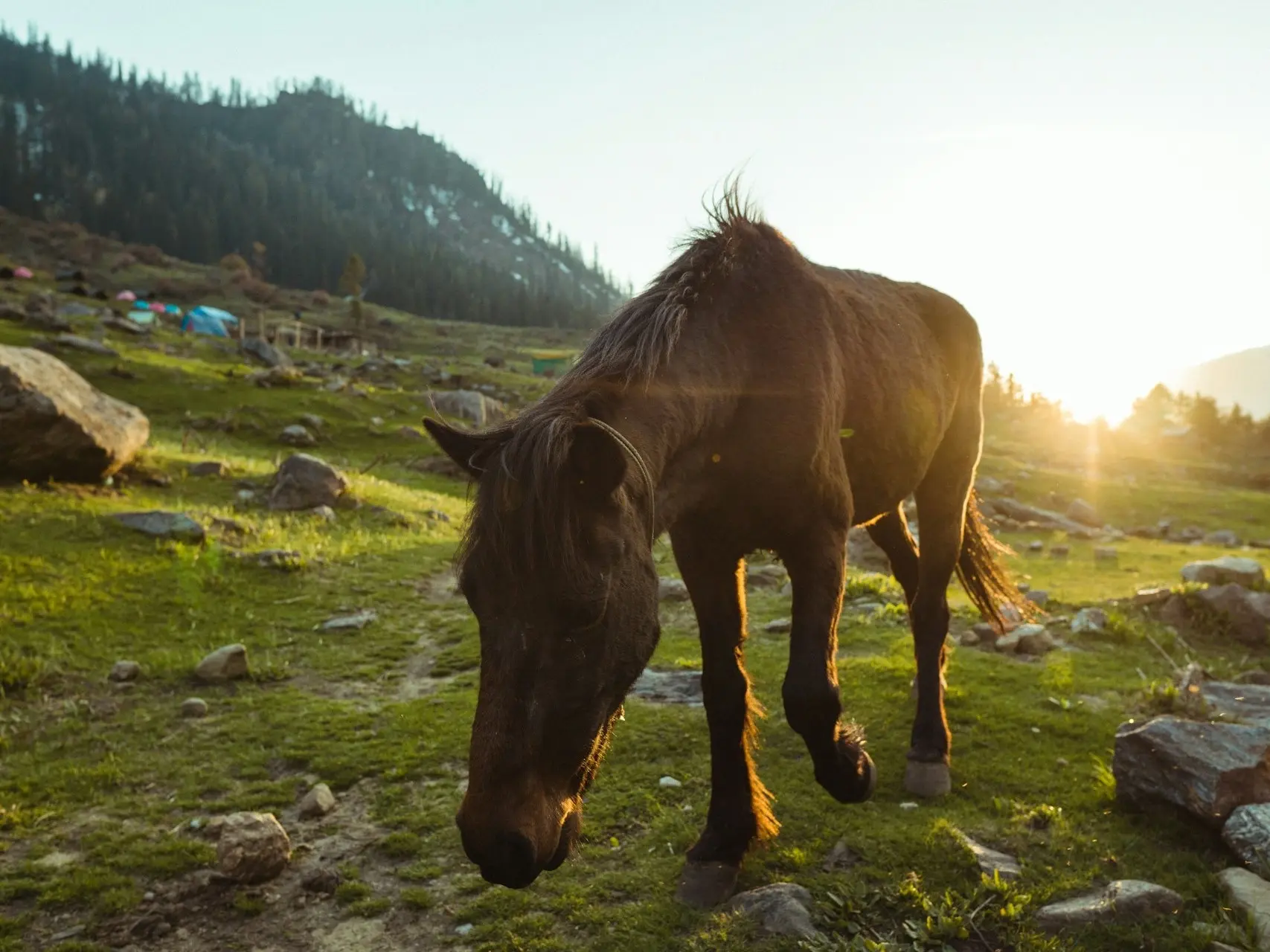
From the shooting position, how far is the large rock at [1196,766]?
12.0 ft

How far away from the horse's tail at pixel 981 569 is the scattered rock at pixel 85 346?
26.7m

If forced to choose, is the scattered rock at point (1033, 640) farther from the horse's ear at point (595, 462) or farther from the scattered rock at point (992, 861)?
the horse's ear at point (595, 462)

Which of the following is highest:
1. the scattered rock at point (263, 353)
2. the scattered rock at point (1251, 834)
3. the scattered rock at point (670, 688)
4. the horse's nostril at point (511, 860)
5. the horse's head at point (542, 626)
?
the scattered rock at point (263, 353)

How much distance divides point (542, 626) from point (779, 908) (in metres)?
1.92

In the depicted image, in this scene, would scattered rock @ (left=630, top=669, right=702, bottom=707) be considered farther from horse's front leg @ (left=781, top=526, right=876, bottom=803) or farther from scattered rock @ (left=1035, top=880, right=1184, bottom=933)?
scattered rock @ (left=1035, top=880, right=1184, bottom=933)

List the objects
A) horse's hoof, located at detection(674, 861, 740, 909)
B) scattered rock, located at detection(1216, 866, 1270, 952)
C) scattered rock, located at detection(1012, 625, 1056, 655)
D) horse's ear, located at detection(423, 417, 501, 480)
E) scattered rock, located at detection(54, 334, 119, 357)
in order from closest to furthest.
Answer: horse's ear, located at detection(423, 417, 501, 480) < scattered rock, located at detection(1216, 866, 1270, 952) < horse's hoof, located at detection(674, 861, 740, 909) < scattered rock, located at detection(1012, 625, 1056, 655) < scattered rock, located at detection(54, 334, 119, 357)

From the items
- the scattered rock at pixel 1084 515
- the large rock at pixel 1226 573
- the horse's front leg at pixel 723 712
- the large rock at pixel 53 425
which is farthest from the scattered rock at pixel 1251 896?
the scattered rock at pixel 1084 515

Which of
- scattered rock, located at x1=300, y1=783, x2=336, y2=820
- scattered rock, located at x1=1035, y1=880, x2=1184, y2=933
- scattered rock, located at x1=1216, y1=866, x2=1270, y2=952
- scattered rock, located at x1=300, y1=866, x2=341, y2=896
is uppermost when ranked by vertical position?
scattered rock, located at x1=1216, y1=866, x2=1270, y2=952

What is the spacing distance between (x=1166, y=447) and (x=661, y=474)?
63357 millimetres

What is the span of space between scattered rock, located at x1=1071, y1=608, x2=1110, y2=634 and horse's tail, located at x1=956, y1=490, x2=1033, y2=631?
6.27 ft

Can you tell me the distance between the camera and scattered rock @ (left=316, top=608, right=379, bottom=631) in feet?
27.1

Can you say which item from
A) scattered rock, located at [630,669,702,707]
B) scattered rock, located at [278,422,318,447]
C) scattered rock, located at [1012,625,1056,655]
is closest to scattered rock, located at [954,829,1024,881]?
scattered rock, located at [630,669,702,707]

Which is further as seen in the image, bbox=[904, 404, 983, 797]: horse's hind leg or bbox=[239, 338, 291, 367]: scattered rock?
bbox=[239, 338, 291, 367]: scattered rock

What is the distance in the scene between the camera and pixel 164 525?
9797 mm
